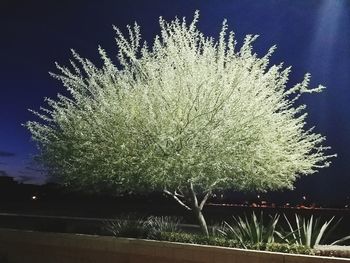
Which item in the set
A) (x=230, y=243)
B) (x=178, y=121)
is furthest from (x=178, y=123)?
(x=230, y=243)

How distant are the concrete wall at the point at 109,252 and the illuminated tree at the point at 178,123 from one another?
1.45 metres

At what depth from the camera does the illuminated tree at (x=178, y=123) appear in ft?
42.0

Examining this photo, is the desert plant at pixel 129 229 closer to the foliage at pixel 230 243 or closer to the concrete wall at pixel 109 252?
the foliage at pixel 230 243

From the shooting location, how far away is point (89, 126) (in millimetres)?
13906

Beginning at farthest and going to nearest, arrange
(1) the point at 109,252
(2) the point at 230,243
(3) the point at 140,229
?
1. (3) the point at 140,229
2. (1) the point at 109,252
3. (2) the point at 230,243

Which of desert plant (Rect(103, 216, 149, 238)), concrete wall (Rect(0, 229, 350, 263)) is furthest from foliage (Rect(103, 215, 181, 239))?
concrete wall (Rect(0, 229, 350, 263))

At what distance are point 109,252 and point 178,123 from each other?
349 cm

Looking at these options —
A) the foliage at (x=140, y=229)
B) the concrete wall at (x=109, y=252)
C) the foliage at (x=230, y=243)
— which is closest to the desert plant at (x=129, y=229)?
the foliage at (x=140, y=229)

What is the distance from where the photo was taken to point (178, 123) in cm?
1279

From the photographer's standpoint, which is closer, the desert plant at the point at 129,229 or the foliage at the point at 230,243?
the foliage at the point at 230,243

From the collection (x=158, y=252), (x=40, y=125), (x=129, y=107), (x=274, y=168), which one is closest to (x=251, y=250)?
(x=158, y=252)

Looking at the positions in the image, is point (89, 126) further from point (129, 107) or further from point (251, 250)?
point (251, 250)

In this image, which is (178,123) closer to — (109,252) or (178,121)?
(178,121)

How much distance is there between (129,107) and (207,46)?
258 cm
